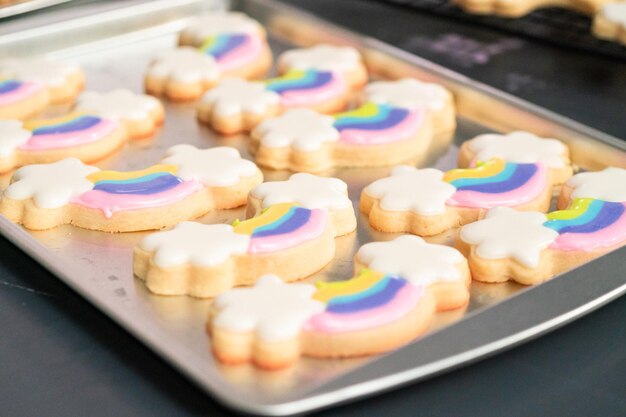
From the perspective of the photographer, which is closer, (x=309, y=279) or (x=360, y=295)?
(x=360, y=295)

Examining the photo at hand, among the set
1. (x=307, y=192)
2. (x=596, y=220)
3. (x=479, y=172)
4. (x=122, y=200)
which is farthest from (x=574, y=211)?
(x=122, y=200)

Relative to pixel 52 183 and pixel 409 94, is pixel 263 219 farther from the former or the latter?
pixel 409 94

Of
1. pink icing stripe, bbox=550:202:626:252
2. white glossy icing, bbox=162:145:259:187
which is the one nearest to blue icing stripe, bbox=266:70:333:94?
white glossy icing, bbox=162:145:259:187

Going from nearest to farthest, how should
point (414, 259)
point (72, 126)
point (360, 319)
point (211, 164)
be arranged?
point (360, 319)
point (414, 259)
point (211, 164)
point (72, 126)

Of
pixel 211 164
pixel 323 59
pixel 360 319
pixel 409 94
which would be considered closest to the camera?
pixel 360 319

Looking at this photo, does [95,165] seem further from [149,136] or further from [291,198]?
[291,198]

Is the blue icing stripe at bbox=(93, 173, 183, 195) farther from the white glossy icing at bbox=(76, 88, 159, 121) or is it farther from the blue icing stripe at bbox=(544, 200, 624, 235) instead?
the blue icing stripe at bbox=(544, 200, 624, 235)

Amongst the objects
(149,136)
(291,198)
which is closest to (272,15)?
(149,136)
